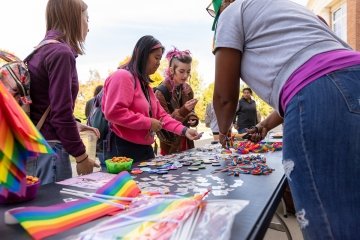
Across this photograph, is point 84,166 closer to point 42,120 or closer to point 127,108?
point 42,120

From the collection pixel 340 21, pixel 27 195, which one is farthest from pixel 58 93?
pixel 340 21

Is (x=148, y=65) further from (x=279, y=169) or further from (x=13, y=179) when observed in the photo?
(x=13, y=179)

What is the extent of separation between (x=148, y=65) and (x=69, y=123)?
2.85ft

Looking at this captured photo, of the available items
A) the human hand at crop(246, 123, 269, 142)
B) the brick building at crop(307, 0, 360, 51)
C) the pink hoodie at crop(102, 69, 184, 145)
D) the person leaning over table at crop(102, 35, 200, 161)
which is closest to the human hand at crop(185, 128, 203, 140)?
the person leaning over table at crop(102, 35, 200, 161)

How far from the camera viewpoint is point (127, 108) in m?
2.05

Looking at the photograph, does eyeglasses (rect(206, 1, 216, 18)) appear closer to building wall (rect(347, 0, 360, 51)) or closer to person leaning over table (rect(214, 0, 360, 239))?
person leaning over table (rect(214, 0, 360, 239))

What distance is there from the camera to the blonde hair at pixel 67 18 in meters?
1.73

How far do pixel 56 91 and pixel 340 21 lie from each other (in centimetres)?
1496

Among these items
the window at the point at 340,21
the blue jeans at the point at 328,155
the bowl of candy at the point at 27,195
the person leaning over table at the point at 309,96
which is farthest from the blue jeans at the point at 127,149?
the window at the point at 340,21

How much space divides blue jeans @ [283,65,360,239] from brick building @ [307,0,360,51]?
12.7m

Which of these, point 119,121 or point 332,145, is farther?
point 119,121

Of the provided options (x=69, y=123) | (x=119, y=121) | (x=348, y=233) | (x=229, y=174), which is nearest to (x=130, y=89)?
(x=119, y=121)

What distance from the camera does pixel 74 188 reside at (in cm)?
126

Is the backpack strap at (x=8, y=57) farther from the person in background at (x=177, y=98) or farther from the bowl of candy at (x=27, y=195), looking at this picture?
the person in background at (x=177, y=98)
